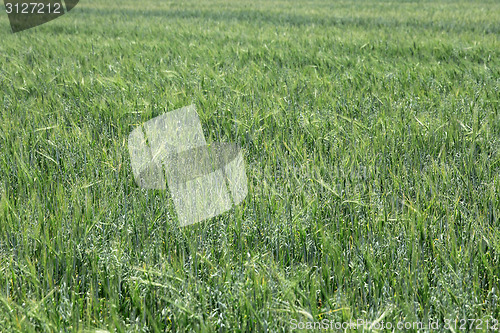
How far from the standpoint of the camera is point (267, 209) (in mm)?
1338

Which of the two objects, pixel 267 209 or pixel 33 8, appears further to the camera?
pixel 33 8

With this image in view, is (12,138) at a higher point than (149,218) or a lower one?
higher

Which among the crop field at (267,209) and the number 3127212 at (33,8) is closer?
the crop field at (267,209)

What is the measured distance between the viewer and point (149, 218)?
1319 millimetres

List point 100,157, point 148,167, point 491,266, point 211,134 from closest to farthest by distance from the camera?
point 491,266 < point 148,167 < point 100,157 < point 211,134

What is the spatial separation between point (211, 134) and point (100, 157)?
513 millimetres

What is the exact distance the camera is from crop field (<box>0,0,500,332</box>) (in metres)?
0.97

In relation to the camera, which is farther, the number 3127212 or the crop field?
the number 3127212

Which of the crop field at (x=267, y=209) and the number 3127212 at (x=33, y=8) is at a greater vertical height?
the number 3127212 at (x=33, y=8)

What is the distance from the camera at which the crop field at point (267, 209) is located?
970 millimetres

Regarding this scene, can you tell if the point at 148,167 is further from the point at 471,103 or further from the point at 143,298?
the point at 471,103

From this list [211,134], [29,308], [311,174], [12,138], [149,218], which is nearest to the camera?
[29,308]

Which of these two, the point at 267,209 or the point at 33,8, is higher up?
the point at 33,8

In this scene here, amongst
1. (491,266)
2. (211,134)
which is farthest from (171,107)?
(491,266)
